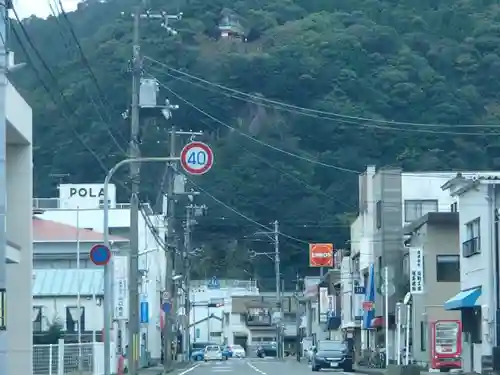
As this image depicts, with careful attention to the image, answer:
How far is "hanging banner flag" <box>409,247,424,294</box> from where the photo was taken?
42.6 m

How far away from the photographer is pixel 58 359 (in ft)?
102

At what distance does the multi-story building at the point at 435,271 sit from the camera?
43.4 meters

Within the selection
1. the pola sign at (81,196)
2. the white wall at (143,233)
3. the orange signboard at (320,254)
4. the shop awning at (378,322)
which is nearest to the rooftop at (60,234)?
the white wall at (143,233)

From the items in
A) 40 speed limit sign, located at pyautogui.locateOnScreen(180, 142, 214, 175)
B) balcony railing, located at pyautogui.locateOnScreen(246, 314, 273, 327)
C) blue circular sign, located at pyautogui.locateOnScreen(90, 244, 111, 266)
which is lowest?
balcony railing, located at pyautogui.locateOnScreen(246, 314, 273, 327)

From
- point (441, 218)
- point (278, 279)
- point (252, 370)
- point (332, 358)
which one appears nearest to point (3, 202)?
point (441, 218)

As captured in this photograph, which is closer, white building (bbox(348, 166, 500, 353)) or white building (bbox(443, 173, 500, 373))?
white building (bbox(443, 173, 500, 373))

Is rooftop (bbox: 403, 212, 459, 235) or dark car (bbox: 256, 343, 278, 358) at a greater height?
rooftop (bbox: 403, 212, 459, 235)

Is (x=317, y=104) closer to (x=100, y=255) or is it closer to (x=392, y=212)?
(x=392, y=212)

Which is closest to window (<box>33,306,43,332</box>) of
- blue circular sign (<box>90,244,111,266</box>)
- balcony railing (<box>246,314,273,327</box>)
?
blue circular sign (<box>90,244,111,266</box>)

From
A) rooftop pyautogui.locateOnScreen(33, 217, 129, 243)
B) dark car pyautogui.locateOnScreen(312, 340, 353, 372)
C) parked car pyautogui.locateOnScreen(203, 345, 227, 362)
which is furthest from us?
parked car pyautogui.locateOnScreen(203, 345, 227, 362)

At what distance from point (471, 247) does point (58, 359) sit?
47.9ft

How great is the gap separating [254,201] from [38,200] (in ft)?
47.4

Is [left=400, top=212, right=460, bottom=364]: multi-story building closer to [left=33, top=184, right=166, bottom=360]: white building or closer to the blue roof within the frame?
the blue roof

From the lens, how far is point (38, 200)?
65.6m
